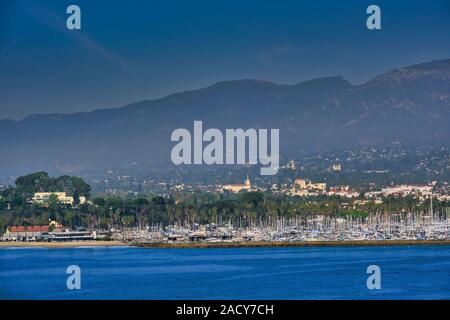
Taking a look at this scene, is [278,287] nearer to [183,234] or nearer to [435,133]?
[183,234]

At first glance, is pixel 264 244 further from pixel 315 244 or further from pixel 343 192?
pixel 343 192

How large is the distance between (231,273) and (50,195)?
19.7m

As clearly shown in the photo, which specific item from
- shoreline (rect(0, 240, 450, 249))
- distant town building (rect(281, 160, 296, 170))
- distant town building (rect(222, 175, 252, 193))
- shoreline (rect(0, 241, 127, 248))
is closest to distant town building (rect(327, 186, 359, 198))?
distant town building (rect(281, 160, 296, 170))

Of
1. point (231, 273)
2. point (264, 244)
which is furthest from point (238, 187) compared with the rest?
point (231, 273)

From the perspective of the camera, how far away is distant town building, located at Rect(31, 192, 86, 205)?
1473 inches

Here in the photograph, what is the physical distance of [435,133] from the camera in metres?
44.5

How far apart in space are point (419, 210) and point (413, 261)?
11892mm

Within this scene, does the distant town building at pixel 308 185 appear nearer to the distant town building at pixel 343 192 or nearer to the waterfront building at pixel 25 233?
the distant town building at pixel 343 192

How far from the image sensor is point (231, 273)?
62.2 feet

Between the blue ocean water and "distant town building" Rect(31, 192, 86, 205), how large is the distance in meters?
10.6

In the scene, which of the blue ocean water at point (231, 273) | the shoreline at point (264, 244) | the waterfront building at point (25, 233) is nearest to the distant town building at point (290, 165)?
the waterfront building at point (25, 233)

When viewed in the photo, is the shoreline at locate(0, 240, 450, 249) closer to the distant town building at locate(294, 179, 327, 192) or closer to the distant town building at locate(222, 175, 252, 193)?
the distant town building at locate(222, 175, 252, 193)

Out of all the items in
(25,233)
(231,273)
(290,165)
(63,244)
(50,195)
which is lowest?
(231,273)

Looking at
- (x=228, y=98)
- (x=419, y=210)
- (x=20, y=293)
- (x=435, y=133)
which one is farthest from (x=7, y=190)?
(x=20, y=293)
